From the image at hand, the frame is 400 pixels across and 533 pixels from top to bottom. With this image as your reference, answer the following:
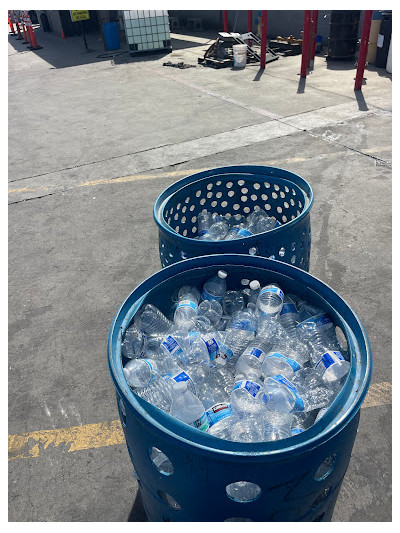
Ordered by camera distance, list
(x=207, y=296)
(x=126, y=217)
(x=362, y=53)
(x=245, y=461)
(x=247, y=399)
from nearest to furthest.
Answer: (x=245, y=461) → (x=247, y=399) → (x=207, y=296) → (x=126, y=217) → (x=362, y=53)

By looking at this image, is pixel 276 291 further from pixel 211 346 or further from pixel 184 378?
pixel 184 378

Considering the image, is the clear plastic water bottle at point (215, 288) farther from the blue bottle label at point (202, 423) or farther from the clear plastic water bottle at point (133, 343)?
the blue bottle label at point (202, 423)

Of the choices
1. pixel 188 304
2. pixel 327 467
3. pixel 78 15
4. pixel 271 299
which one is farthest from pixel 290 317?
→ pixel 78 15

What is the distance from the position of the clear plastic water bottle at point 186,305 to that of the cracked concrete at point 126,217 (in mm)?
1292

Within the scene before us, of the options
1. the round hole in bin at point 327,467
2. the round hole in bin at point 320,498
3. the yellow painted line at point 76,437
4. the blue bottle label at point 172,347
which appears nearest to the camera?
the round hole in bin at point 327,467

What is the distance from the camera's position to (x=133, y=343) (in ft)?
7.50

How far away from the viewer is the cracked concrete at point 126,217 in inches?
119

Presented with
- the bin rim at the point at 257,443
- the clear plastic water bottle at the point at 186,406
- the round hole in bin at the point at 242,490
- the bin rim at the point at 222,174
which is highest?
the bin rim at the point at 222,174

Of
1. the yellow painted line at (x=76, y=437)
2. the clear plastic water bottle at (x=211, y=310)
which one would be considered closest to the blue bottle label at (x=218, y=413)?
the clear plastic water bottle at (x=211, y=310)

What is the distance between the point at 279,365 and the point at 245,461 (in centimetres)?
75

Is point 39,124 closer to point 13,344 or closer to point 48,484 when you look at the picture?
point 13,344

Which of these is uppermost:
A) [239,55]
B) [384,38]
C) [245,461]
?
[245,461]

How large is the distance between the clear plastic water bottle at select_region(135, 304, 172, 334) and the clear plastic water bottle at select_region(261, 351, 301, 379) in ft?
2.17
